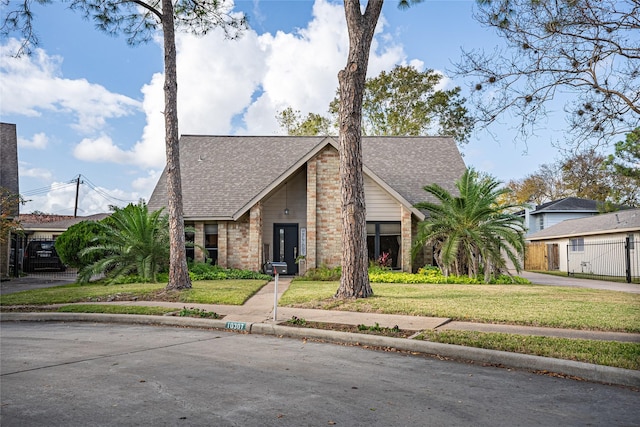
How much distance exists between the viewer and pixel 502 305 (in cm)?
1156

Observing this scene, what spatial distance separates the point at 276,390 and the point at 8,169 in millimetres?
25149

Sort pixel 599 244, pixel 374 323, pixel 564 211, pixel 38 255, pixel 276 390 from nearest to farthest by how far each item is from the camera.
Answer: pixel 276 390 < pixel 374 323 < pixel 599 244 < pixel 38 255 < pixel 564 211

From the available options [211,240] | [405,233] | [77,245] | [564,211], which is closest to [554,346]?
[405,233]

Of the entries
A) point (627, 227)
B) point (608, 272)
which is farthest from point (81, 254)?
point (608, 272)

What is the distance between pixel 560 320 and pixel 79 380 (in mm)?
8121

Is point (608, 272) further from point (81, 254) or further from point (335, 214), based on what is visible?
Result: point (81, 254)

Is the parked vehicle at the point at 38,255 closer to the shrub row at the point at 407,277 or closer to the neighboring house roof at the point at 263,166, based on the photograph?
the neighboring house roof at the point at 263,166

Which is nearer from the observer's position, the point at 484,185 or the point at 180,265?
the point at 180,265

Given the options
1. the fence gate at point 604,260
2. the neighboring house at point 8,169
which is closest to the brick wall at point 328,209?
the neighboring house at point 8,169

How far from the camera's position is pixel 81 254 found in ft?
57.9

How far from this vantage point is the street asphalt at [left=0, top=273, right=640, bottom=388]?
6.32 m

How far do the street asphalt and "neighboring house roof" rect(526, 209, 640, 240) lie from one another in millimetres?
19778

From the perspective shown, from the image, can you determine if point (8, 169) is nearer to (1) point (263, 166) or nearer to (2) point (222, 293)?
(1) point (263, 166)

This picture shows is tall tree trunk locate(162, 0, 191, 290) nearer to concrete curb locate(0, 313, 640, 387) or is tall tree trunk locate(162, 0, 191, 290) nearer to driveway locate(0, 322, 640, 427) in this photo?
concrete curb locate(0, 313, 640, 387)
